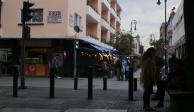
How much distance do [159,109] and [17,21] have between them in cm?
3082

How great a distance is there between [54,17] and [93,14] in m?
13.6

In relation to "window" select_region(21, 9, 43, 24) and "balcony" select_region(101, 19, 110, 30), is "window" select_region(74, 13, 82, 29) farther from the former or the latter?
"balcony" select_region(101, 19, 110, 30)

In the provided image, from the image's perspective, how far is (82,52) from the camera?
1793 inches

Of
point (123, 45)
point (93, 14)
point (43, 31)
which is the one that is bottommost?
point (43, 31)

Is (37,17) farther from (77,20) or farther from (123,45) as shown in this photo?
(123,45)

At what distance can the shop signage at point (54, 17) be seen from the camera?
143ft

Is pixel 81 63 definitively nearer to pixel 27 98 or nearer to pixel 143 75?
pixel 27 98

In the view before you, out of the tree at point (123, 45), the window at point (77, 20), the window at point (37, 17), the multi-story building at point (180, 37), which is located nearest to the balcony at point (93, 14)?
the window at point (77, 20)

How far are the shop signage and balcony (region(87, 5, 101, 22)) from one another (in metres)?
10.2

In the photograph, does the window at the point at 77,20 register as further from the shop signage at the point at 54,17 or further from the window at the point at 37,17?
the window at the point at 37,17

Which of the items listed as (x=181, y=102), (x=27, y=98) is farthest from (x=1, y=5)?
(x=181, y=102)

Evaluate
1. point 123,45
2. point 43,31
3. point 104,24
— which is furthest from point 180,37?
point 123,45

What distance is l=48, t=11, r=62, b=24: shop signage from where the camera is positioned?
143 feet

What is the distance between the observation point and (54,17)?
4388 centimetres
